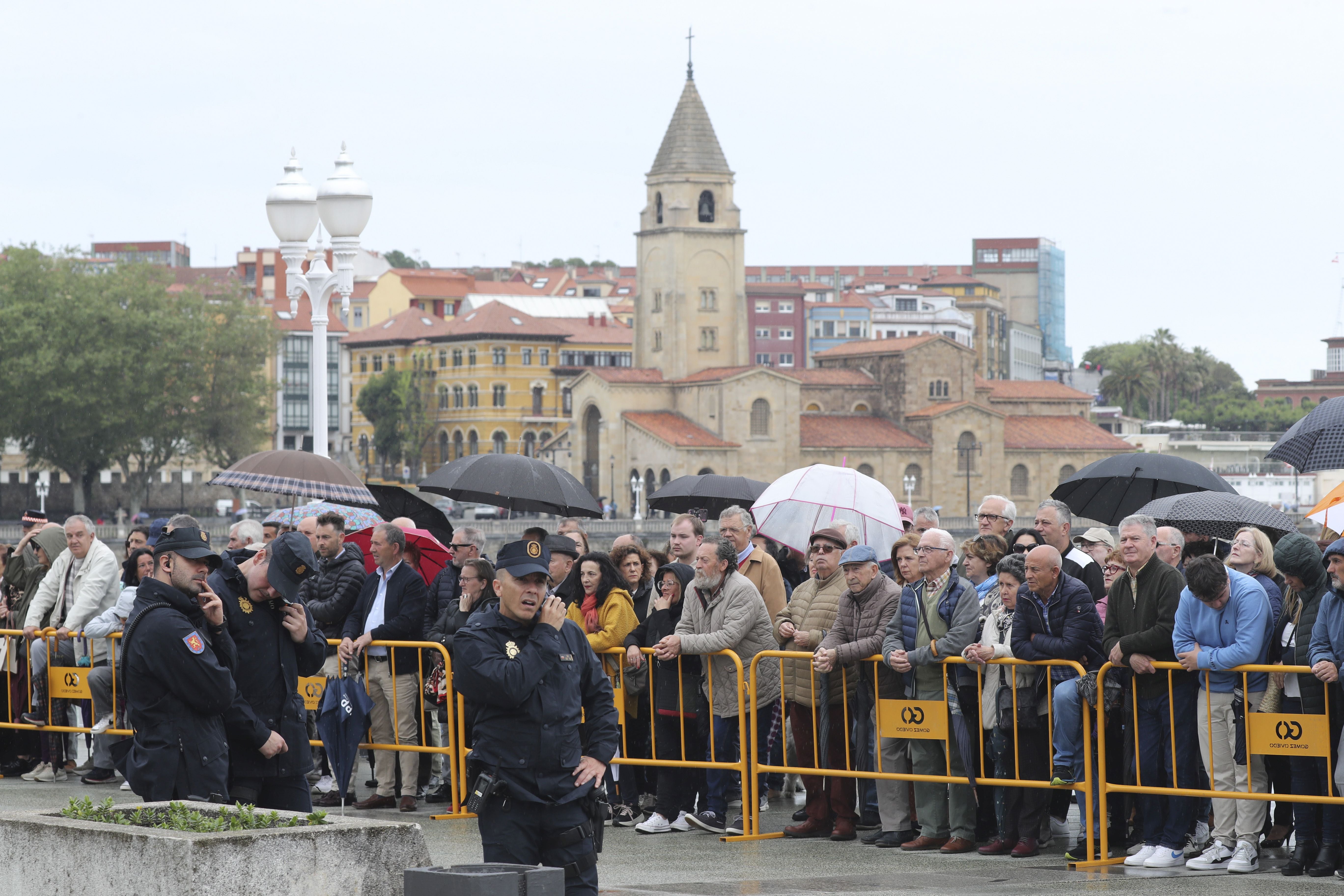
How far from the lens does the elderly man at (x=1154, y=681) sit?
8.00 m

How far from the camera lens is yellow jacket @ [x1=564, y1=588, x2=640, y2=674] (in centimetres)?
931

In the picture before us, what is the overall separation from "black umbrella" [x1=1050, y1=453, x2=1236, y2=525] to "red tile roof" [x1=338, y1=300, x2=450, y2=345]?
93732mm

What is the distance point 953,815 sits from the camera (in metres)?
8.58

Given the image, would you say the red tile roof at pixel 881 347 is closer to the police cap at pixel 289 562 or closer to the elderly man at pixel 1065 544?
the elderly man at pixel 1065 544

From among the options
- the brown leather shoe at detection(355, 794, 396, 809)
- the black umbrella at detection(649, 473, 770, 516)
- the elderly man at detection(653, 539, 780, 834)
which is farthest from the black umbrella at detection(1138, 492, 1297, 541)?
the brown leather shoe at detection(355, 794, 396, 809)

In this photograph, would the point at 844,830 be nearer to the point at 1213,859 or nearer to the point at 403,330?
the point at 1213,859

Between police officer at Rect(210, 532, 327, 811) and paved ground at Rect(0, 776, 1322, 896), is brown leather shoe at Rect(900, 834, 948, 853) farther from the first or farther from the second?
police officer at Rect(210, 532, 327, 811)

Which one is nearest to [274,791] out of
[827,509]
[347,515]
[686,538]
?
[686,538]

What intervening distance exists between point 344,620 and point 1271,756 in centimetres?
510

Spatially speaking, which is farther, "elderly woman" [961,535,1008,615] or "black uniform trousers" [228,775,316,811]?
"elderly woman" [961,535,1008,615]

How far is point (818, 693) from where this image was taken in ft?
29.9

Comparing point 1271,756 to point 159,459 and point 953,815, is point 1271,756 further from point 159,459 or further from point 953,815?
point 159,459

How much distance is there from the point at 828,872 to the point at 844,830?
1007 millimetres

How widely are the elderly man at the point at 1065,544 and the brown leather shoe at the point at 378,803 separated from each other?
389cm
